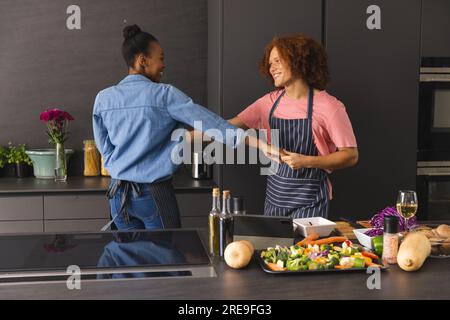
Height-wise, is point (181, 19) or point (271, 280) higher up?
Answer: point (181, 19)

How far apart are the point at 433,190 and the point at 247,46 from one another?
143cm

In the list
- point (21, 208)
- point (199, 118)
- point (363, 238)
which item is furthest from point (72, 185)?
point (363, 238)

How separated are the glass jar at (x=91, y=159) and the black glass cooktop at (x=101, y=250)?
1.78 metres

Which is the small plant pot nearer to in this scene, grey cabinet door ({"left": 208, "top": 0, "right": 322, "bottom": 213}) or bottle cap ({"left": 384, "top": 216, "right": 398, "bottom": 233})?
grey cabinet door ({"left": 208, "top": 0, "right": 322, "bottom": 213})

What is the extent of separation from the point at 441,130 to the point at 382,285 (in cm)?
231

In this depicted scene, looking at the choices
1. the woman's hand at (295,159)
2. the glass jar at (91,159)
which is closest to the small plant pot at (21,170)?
the glass jar at (91,159)

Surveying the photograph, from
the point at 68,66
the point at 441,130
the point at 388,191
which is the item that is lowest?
the point at 388,191

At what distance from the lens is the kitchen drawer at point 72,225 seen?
3504 mm

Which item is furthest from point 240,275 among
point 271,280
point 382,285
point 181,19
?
point 181,19

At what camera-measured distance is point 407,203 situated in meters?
2.12
